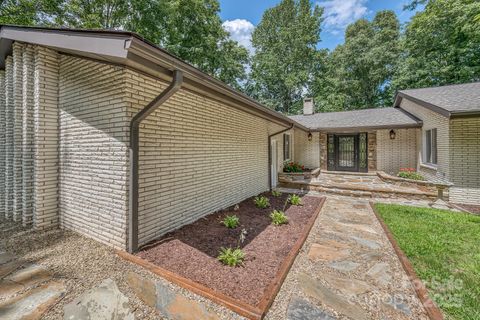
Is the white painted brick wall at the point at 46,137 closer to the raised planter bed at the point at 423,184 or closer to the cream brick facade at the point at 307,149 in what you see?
the raised planter bed at the point at 423,184

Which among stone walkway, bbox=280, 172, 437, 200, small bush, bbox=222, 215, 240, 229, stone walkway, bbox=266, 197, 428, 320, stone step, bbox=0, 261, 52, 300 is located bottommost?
stone walkway, bbox=266, 197, 428, 320

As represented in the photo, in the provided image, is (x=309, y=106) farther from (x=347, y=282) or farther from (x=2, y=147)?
(x=2, y=147)

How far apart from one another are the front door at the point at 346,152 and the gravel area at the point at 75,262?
470 inches

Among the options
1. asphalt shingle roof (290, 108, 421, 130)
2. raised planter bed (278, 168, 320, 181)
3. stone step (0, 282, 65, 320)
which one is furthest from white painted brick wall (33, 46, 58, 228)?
asphalt shingle roof (290, 108, 421, 130)

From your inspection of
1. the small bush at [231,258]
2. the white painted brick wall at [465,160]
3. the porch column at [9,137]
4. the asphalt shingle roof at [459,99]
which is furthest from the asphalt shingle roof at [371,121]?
the porch column at [9,137]

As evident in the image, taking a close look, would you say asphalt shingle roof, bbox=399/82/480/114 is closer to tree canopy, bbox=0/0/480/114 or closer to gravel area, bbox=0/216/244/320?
tree canopy, bbox=0/0/480/114

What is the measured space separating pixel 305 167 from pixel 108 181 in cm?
1151

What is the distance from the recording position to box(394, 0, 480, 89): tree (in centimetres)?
1370

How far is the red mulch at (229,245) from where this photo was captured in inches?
99.0

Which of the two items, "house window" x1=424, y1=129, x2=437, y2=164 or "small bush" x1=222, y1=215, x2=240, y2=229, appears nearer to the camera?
"small bush" x1=222, y1=215, x2=240, y2=229

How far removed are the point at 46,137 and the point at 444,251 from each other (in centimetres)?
705

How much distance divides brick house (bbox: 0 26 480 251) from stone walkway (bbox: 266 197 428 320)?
7.63ft

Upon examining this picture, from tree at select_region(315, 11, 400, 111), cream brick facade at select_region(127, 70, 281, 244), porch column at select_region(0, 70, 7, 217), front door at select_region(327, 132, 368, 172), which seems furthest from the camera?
tree at select_region(315, 11, 400, 111)

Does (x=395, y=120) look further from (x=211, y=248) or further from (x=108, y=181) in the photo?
(x=108, y=181)
